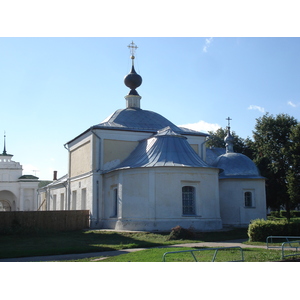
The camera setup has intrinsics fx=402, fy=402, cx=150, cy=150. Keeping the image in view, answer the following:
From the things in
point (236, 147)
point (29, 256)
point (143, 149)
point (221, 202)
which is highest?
point (236, 147)

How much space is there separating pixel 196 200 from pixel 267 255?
1201 centimetres

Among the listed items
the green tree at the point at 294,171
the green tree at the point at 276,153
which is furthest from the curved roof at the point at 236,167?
the green tree at the point at 276,153

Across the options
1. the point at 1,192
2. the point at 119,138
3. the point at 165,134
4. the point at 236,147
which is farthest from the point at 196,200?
the point at 1,192

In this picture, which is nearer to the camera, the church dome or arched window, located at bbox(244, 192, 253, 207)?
arched window, located at bbox(244, 192, 253, 207)

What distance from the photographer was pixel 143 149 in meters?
28.8

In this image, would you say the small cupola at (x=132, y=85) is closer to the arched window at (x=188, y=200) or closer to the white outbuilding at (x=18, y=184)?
the arched window at (x=188, y=200)

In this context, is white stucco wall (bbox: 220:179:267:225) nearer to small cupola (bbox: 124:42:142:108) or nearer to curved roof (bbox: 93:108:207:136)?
curved roof (bbox: 93:108:207:136)

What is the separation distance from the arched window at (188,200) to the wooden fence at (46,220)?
8321mm

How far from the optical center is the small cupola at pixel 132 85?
35812 mm

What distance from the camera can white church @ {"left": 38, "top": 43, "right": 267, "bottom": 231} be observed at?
24.9 m

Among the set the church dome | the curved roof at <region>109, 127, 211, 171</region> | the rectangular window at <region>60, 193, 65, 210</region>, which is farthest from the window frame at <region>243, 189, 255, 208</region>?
the rectangular window at <region>60, 193, 65, 210</region>

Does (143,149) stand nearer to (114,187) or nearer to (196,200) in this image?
(114,187)

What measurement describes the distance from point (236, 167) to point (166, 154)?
282 inches

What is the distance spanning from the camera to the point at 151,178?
24.9m
